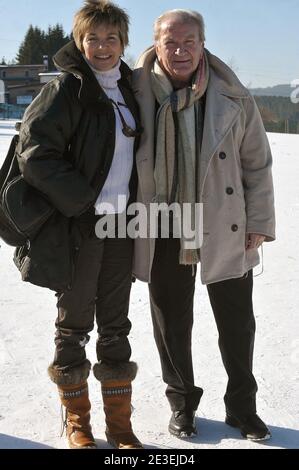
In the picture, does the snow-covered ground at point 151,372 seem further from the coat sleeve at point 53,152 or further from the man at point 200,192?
the coat sleeve at point 53,152

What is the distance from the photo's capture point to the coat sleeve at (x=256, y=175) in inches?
103

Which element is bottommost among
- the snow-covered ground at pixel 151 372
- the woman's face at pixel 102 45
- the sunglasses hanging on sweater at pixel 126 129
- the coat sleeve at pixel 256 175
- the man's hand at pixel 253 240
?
the snow-covered ground at pixel 151 372

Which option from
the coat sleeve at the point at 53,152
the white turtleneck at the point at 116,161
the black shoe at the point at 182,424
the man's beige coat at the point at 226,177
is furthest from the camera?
the black shoe at the point at 182,424

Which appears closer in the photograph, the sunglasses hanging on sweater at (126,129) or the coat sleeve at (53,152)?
the coat sleeve at (53,152)

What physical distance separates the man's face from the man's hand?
75 centimetres

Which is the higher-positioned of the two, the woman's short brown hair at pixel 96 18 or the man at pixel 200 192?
the woman's short brown hair at pixel 96 18

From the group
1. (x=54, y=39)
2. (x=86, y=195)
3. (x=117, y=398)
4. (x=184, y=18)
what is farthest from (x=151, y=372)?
(x=54, y=39)

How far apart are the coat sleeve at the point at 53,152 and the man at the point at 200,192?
1.06 feet

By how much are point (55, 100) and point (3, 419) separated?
1.41 metres

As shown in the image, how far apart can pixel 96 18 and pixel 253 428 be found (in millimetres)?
1831

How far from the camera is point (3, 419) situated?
8.71 ft

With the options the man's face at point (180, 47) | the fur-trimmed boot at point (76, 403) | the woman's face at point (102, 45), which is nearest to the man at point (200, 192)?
the man's face at point (180, 47)

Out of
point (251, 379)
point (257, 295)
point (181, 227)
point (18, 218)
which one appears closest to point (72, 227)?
point (18, 218)
